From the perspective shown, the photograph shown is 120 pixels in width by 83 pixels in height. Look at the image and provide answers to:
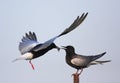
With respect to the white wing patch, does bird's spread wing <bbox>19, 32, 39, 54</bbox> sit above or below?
above

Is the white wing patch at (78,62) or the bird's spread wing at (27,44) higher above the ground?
the bird's spread wing at (27,44)

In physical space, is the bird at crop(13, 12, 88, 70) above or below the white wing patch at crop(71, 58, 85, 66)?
above

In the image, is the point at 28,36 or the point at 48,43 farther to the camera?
the point at 28,36

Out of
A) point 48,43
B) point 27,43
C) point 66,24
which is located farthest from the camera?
point 66,24

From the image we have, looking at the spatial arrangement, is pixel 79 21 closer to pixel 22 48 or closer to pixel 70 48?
pixel 70 48

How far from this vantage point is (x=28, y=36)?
1.09 meters

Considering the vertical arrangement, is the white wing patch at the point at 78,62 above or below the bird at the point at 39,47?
below

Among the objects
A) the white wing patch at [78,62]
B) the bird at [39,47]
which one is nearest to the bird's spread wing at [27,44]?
the bird at [39,47]

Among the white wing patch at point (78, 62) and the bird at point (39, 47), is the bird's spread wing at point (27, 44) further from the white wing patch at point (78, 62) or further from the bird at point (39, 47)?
the white wing patch at point (78, 62)

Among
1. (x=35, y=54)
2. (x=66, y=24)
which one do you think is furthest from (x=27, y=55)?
(x=66, y=24)

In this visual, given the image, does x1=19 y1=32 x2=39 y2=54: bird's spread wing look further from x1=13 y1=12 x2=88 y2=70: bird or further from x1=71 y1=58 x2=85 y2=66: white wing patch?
x1=71 y1=58 x2=85 y2=66: white wing patch

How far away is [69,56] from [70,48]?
25 millimetres

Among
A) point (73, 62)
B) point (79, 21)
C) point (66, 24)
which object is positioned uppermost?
point (66, 24)

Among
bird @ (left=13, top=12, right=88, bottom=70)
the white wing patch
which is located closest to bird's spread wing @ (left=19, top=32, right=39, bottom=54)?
bird @ (left=13, top=12, right=88, bottom=70)
